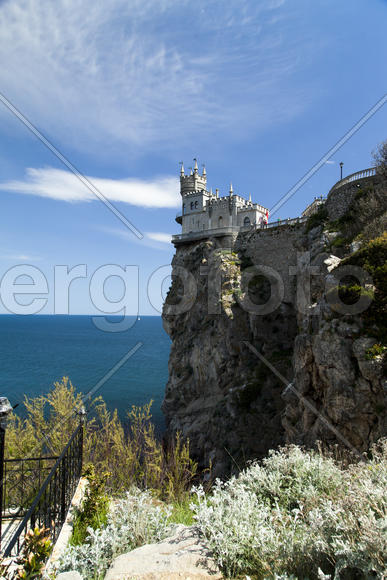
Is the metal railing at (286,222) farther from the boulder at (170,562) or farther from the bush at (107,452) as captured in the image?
the boulder at (170,562)

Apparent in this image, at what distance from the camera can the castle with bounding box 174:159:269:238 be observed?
113 feet

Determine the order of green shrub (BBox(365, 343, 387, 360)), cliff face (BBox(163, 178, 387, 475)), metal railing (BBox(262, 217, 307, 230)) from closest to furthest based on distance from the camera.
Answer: green shrub (BBox(365, 343, 387, 360)) → cliff face (BBox(163, 178, 387, 475)) → metal railing (BBox(262, 217, 307, 230))

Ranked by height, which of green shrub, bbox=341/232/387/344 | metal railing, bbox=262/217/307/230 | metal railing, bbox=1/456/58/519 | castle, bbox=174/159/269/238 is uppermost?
castle, bbox=174/159/269/238

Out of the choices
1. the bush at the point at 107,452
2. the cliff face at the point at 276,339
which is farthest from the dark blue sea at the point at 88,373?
the bush at the point at 107,452

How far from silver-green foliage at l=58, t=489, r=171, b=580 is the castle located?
97.1 ft

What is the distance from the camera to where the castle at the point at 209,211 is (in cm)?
3459

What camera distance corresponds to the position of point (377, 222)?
57.7ft

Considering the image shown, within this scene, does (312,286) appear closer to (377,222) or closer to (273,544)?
(377,222)

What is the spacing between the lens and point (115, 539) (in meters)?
5.07

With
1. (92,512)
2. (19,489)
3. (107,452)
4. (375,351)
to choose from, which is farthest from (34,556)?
(375,351)

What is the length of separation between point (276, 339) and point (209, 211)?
51.0 ft

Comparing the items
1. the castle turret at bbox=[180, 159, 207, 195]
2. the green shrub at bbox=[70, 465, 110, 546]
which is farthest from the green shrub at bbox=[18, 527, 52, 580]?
the castle turret at bbox=[180, 159, 207, 195]

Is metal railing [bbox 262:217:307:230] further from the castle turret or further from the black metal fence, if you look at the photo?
the black metal fence

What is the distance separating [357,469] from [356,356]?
25.6 feet
